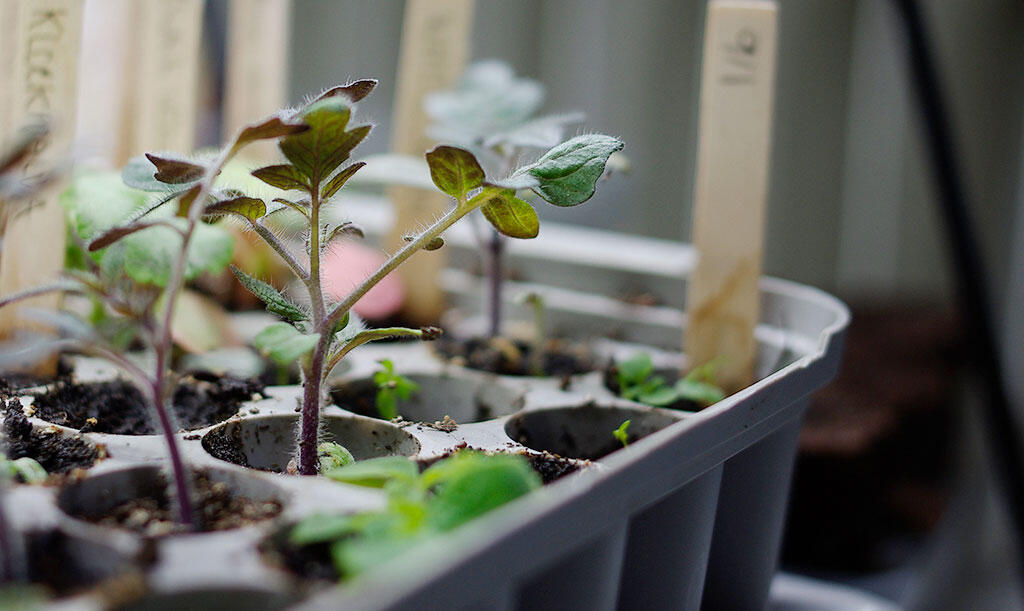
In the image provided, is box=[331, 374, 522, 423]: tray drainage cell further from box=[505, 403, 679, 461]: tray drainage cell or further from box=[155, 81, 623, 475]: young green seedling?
box=[155, 81, 623, 475]: young green seedling

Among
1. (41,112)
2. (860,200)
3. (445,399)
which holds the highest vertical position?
(41,112)

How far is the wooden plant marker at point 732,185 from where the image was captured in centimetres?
76

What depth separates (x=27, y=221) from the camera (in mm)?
684

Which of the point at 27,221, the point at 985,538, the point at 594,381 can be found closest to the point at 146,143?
the point at 27,221

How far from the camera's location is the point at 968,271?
2.27 ft

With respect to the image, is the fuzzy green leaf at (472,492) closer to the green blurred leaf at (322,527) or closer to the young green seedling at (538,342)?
the green blurred leaf at (322,527)

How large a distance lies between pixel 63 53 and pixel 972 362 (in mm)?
724

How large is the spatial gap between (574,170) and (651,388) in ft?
0.90

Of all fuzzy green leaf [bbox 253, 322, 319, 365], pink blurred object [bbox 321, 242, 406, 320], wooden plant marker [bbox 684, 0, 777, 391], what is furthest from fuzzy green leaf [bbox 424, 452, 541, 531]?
pink blurred object [bbox 321, 242, 406, 320]

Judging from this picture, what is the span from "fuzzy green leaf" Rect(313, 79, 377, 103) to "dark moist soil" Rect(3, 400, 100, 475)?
23 centimetres

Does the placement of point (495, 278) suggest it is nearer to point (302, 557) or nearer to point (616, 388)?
point (616, 388)

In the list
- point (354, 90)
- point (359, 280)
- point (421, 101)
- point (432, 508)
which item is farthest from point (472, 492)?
point (421, 101)

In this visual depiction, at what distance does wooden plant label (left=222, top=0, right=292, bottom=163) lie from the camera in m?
1.04

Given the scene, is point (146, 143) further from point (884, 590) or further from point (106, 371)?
point (884, 590)
